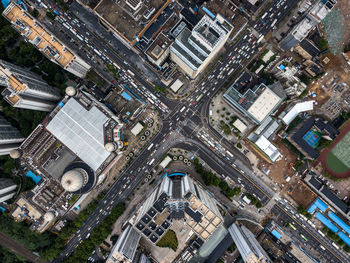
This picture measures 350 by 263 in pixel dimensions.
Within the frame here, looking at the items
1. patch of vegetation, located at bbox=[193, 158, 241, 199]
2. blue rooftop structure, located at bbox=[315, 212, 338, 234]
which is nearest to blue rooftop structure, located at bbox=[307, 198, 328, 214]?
blue rooftop structure, located at bbox=[315, 212, 338, 234]

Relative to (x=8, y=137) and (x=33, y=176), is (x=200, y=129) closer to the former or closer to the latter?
(x=33, y=176)

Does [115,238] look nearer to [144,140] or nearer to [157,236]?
[157,236]

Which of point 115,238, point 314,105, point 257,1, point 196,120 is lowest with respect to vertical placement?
point 115,238

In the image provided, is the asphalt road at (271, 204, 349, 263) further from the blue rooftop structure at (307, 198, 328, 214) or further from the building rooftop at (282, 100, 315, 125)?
the building rooftop at (282, 100, 315, 125)

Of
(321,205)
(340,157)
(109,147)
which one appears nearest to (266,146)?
(340,157)

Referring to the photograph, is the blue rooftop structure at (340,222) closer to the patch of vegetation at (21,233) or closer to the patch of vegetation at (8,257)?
the patch of vegetation at (21,233)

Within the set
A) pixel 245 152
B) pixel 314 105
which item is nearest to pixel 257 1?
pixel 314 105

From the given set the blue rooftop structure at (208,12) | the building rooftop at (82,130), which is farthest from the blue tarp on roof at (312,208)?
the blue rooftop structure at (208,12)
